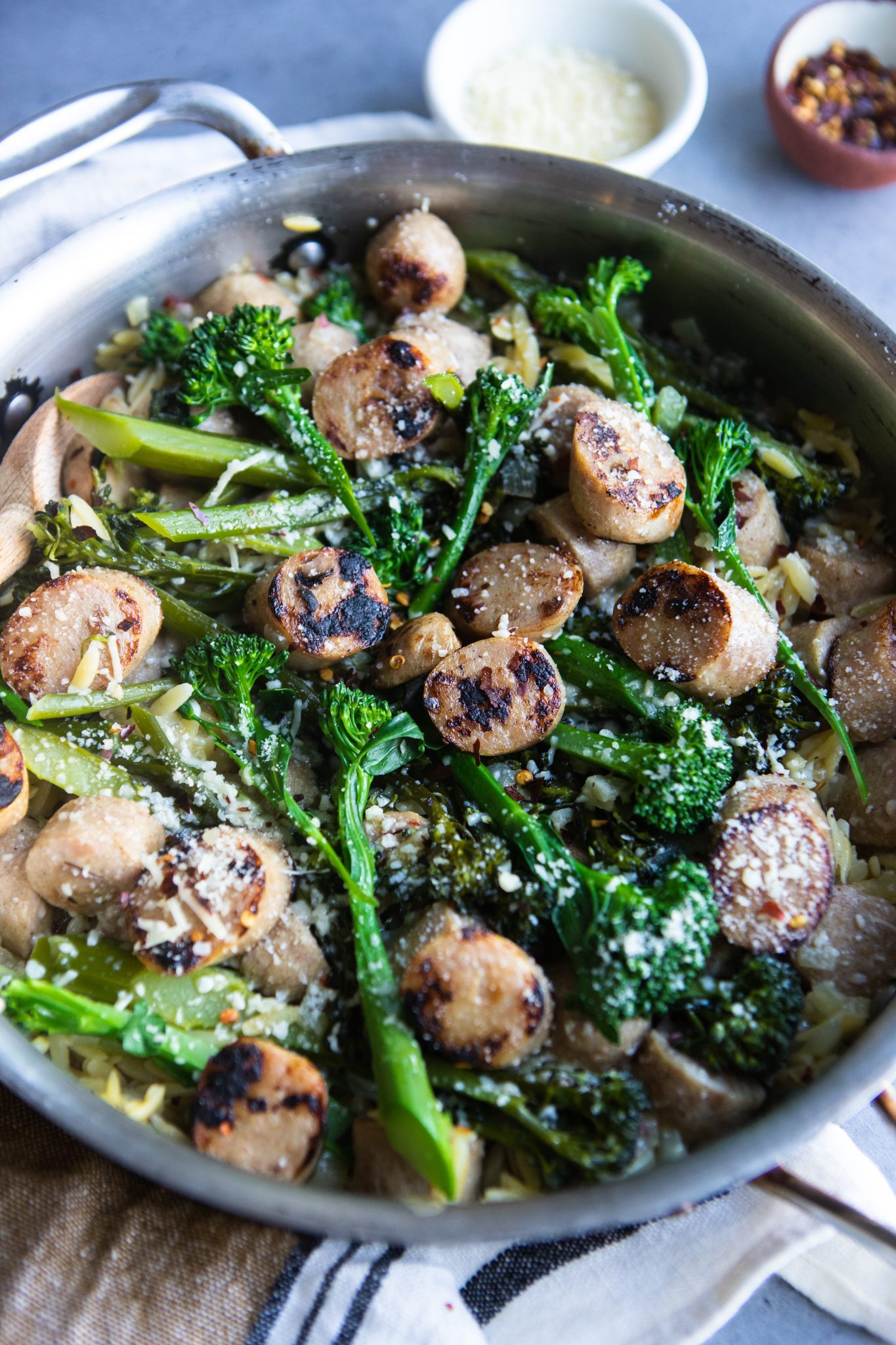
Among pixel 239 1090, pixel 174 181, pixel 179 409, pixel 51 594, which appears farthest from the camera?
pixel 174 181

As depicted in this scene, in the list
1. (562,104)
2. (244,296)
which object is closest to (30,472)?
(244,296)

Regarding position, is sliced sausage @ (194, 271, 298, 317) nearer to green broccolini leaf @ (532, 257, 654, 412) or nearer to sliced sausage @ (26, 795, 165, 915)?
green broccolini leaf @ (532, 257, 654, 412)

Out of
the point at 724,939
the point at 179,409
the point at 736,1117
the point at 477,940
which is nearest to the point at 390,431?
the point at 179,409

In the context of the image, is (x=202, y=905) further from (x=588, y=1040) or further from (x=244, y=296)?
(x=244, y=296)

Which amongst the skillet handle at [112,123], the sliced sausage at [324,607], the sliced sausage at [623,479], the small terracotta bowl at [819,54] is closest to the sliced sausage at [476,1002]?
the sliced sausage at [324,607]

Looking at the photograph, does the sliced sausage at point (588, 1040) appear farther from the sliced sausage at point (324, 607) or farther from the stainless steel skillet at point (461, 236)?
the stainless steel skillet at point (461, 236)

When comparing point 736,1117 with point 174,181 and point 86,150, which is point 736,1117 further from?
point 174,181

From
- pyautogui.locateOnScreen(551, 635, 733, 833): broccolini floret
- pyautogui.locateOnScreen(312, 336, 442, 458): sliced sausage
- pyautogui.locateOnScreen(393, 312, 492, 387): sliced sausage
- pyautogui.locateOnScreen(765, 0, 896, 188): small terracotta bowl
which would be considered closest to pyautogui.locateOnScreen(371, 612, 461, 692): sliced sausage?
pyautogui.locateOnScreen(551, 635, 733, 833): broccolini floret
